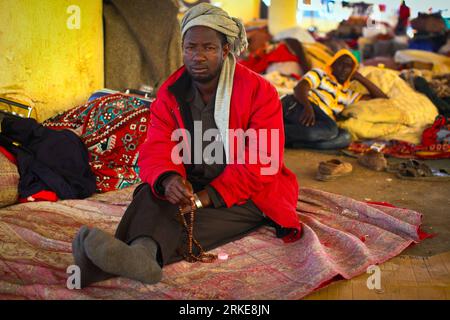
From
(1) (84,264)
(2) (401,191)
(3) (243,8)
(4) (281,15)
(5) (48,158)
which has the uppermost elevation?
(3) (243,8)

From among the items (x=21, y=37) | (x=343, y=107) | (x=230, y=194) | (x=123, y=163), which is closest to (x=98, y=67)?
(x=21, y=37)

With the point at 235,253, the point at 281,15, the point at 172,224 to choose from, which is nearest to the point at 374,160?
the point at 235,253

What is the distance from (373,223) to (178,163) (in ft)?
4.18

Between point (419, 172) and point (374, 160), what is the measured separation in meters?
0.42

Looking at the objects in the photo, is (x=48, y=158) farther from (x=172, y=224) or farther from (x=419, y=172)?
(x=419, y=172)

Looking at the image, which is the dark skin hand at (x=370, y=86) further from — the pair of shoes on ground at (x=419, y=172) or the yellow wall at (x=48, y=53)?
the yellow wall at (x=48, y=53)

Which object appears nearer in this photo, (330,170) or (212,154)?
(212,154)

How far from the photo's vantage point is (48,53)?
4816 mm

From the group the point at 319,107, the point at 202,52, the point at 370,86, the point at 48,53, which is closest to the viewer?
the point at 202,52

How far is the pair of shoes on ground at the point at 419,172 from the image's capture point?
465 centimetres

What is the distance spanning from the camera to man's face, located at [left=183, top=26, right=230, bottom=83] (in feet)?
9.25

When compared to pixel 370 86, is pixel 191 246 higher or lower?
lower

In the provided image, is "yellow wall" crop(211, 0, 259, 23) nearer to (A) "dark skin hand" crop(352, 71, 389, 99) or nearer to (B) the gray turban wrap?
(A) "dark skin hand" crop(352, 71, 389, 99)

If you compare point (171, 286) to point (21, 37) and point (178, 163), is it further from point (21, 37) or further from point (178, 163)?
point (21, 37)
